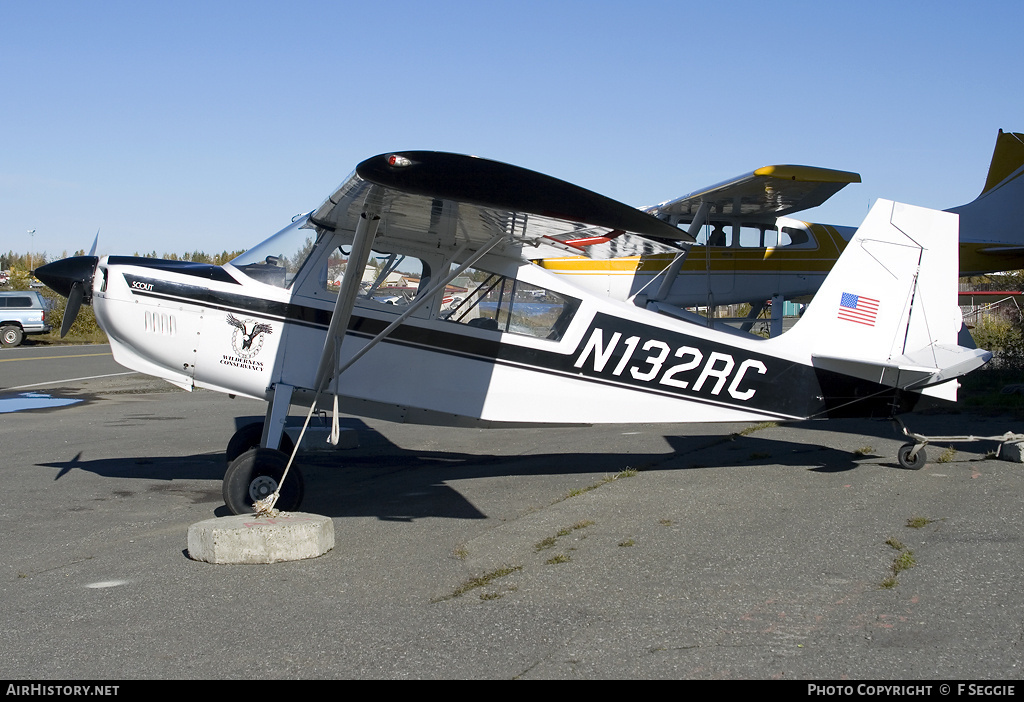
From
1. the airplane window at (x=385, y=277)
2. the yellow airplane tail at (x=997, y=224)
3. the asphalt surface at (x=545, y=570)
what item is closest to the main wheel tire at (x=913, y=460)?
the asphalt surface at (x=545, y=570)

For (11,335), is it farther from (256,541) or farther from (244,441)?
(256,541)

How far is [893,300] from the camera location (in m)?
7.66

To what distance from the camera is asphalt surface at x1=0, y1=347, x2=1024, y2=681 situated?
12.4ft

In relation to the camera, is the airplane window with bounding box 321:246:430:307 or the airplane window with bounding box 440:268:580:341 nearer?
the airplane window with bounding box 321:246:430:307

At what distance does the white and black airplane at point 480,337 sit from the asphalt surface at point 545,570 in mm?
778

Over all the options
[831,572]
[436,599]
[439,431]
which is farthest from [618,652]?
[439,431]

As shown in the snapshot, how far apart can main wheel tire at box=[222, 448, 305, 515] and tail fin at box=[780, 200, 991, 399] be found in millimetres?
4510

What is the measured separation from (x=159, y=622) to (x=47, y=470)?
541 cm

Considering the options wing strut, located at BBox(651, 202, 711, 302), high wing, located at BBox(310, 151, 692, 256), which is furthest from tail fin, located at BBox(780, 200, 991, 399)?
wing strut, located at BBox(651, 202, 711, 302)

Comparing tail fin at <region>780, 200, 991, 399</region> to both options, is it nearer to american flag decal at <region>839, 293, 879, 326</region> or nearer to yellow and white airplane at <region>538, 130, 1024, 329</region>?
american flag decal at <region>839, 293, 879, 326</region>

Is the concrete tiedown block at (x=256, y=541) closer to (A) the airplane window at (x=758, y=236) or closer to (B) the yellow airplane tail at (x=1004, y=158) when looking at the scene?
(A) the airplane window at (x=758, y=236)

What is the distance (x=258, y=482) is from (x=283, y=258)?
1888 millimetres

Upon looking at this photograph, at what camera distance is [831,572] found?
500 cm

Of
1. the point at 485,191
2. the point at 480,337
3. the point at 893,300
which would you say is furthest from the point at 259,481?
the point at 893,300
